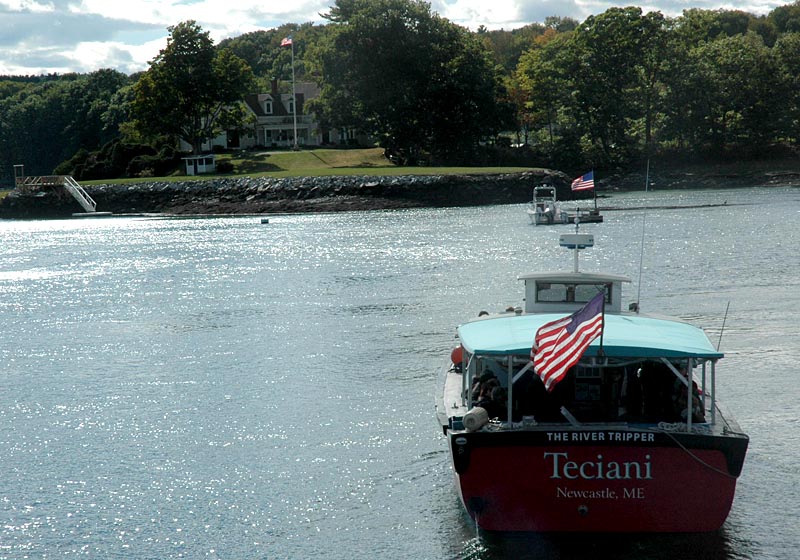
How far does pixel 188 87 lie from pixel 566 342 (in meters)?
111

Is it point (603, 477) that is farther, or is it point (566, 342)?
point (603, 477)

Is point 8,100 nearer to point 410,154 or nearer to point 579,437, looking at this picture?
point 410,154

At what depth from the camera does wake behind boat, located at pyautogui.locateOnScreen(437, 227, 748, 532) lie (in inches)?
601

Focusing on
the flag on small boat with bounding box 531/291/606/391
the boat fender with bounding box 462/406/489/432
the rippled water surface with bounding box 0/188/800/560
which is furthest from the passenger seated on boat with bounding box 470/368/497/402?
the rippled water surface with bounding box 0/188/800/560

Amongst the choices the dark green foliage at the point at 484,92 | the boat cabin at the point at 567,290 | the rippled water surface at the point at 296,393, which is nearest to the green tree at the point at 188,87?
the dark green foliage at the point at 484,92

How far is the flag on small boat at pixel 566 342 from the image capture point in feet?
47.4

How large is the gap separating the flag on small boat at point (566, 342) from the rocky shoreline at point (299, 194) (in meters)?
86.9

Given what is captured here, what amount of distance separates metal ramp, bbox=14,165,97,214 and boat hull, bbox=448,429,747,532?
334 feet

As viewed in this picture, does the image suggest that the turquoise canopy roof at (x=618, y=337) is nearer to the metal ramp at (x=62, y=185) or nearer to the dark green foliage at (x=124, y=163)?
the metal ramp at (x=62, y=185)

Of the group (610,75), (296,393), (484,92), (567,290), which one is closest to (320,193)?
(484,92)

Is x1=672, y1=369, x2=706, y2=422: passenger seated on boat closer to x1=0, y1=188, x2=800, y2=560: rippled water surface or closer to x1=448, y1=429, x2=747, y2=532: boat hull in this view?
x1=448, y1=429, x2=747, y2=532: boat hull

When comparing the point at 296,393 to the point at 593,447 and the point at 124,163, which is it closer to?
the point at 593,447

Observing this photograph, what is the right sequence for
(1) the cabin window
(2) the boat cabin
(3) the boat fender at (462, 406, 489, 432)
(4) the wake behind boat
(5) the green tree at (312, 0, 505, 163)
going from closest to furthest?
1. (4) the wake behind boat
2. (3) the boat fender at (462, 406, 489, 432)
3. (2) the boat cabin
4. (1) the cabin window
5. (5) the green tree at (312, 0, 505, 163)

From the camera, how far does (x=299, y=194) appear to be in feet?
341
